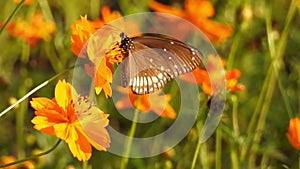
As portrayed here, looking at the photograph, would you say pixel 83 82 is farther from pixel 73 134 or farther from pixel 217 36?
pixel 217 36

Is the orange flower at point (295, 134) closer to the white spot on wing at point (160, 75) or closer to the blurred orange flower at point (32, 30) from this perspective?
the white spot on wing at point (160, 75)

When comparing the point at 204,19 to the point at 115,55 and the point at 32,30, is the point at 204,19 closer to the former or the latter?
the point at 32,30

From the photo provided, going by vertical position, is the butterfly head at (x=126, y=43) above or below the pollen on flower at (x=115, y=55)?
above

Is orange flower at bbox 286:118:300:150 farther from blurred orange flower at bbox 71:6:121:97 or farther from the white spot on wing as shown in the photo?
blurred orange flower at bbox 71:6:121:97

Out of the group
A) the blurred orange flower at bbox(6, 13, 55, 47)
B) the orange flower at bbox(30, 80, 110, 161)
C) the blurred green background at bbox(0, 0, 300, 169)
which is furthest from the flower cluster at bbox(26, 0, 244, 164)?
the blurred orange flower at bbox(6, 13, 55, 47)

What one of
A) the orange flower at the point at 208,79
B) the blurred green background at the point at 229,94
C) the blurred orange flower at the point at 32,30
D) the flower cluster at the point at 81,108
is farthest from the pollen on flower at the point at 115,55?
the blurred orange flower at the point at 32,30

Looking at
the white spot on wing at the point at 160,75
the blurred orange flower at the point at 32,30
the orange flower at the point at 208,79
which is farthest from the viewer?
the blurred orange flower at the point at 32,30
